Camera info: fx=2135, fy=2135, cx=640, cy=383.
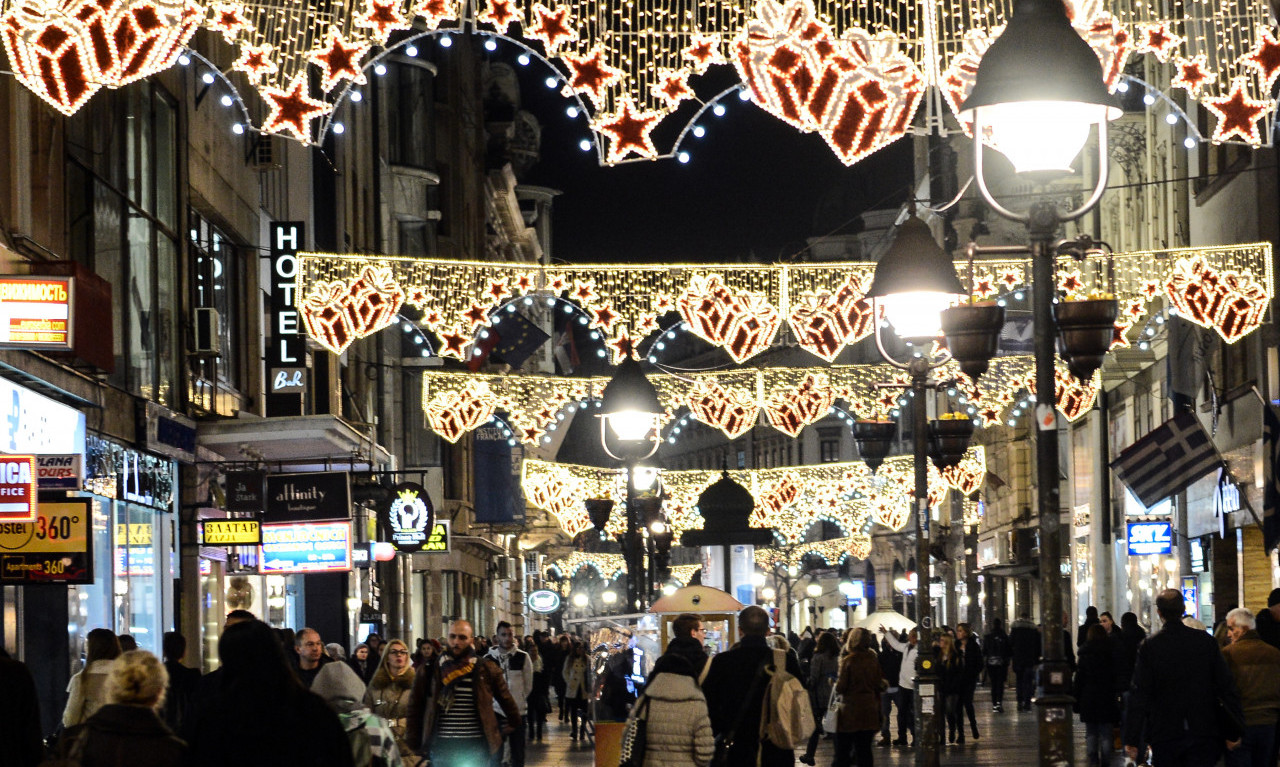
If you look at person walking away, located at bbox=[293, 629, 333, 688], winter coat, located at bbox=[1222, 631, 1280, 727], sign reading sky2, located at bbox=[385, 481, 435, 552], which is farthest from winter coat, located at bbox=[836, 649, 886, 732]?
sign reading sky2, located at bbox=[385, 481, 435, 552]

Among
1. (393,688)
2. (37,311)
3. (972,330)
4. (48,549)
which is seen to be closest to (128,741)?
(972,330)

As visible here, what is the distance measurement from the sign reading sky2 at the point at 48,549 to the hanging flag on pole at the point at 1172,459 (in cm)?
1484

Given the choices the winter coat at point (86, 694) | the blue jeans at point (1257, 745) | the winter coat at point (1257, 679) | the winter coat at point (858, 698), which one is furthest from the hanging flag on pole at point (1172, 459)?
the winter coat at point (86, 694)

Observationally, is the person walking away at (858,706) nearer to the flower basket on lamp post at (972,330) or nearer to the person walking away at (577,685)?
the flower basket on lamp post at (972,330)

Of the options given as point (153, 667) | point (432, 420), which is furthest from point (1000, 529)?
point (153, 667)

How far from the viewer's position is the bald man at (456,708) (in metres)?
14.8

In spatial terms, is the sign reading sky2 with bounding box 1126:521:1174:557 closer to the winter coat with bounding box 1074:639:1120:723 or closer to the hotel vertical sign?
the winter coat with bounding box 1074:639:1120:723

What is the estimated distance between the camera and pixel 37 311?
59.7 ft

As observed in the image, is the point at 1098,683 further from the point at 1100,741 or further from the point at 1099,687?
the point at 1100,741

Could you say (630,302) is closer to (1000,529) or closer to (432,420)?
(432,420)

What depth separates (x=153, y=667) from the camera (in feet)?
25.5

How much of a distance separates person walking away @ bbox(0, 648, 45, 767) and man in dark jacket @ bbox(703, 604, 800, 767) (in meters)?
4.73

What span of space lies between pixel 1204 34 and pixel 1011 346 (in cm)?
2219

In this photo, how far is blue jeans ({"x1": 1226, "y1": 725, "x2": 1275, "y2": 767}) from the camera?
14.1m
